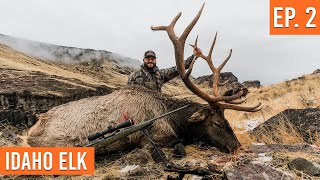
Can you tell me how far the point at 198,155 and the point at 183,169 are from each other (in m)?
1.25


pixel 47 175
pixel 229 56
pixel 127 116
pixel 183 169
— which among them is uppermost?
pixel 229 56

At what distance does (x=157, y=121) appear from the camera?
232 inches

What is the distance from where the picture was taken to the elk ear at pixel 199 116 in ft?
18.9

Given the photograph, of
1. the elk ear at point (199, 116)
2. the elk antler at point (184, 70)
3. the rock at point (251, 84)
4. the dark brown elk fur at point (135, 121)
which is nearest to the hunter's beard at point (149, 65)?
the dark brown elk fur at point (135, 121)

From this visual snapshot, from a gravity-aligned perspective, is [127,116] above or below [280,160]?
above

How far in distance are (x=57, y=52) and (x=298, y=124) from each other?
132 ft

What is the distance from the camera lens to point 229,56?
6.13 metres

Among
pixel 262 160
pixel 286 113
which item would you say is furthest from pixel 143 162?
pixel 286 113

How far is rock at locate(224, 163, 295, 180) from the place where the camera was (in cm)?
410

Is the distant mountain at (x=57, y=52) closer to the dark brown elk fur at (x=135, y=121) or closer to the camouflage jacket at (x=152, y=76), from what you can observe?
the camouflage jacket at (x=152, y=76)

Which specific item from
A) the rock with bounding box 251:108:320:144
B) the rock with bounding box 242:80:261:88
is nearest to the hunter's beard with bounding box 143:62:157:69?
the rock with bounding box 251:108:320:144

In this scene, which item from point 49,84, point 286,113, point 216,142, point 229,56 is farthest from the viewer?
point 49,84

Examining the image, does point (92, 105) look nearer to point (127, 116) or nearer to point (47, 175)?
point (127, 116)

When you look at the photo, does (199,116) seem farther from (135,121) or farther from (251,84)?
(251,84)
